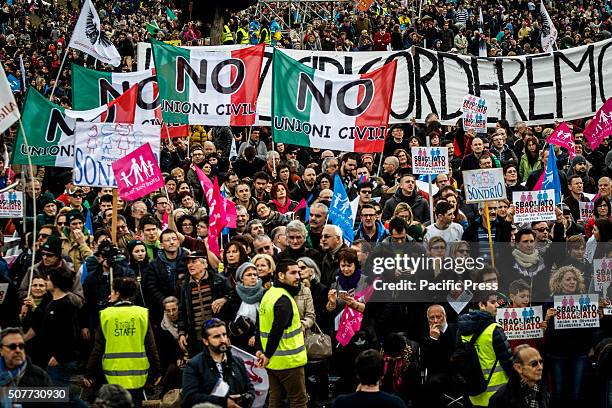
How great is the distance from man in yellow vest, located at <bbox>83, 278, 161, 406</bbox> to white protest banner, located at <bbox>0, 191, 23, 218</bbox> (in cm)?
368

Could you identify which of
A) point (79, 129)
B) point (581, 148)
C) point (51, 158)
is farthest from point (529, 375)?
point (581, 148)

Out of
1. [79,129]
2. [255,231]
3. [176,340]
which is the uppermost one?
[79,129]

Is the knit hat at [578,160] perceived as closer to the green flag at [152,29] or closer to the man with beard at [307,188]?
the man with beard at [307,188]

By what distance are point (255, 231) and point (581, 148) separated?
6.64 meters

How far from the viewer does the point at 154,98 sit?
53.4 feet

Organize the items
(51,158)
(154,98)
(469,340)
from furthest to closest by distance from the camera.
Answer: (154,98)
(51,158)
(469,340)

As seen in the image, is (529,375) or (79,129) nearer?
(529,375)

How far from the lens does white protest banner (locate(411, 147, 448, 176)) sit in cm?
1323

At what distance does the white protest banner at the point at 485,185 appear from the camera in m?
11.7

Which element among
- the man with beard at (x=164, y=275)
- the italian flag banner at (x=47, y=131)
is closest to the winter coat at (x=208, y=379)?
the man with beard at (x=164, y=275)

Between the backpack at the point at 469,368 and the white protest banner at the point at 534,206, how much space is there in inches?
108

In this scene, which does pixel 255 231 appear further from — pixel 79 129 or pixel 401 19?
pixel 401 19

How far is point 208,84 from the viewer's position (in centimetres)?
1573

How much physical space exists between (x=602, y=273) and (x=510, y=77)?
861 centimetres
